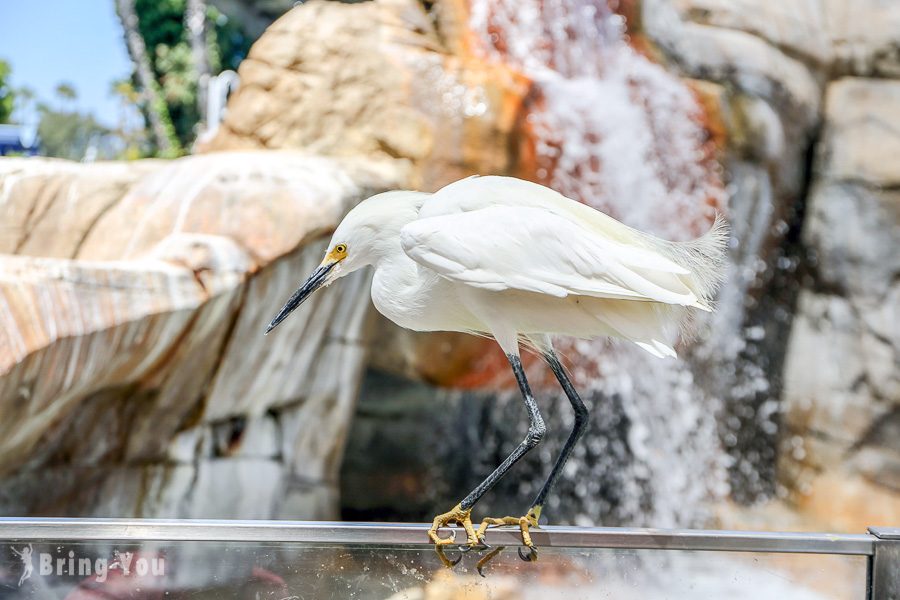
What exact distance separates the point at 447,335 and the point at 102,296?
2073 mm

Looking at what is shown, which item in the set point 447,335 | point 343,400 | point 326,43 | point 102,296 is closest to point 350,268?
point 102,296

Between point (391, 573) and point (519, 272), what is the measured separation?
20.9 inches

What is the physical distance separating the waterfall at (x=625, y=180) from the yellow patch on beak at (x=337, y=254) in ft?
9.92

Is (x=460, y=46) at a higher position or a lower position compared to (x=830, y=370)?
higher

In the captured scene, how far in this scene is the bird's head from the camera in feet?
5.63

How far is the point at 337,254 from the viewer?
1749mm

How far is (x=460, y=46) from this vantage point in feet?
16.2

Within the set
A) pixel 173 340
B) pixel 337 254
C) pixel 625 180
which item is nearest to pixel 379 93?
pixel 625 180

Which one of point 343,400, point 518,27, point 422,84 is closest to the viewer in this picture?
point 343,400

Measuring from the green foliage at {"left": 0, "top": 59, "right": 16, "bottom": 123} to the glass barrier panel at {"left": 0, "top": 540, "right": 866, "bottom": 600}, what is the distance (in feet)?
29.9

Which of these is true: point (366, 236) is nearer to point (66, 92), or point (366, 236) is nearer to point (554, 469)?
point (554, 469)

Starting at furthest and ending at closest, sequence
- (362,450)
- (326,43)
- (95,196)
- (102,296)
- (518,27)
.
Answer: (362,450) < (518,27) < (326,43) < (95,196) < (102,296)

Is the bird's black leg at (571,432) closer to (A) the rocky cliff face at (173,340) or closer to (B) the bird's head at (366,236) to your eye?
(B) the bird's head at (366,236)

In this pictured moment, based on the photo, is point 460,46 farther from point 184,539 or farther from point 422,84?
point 184,539
